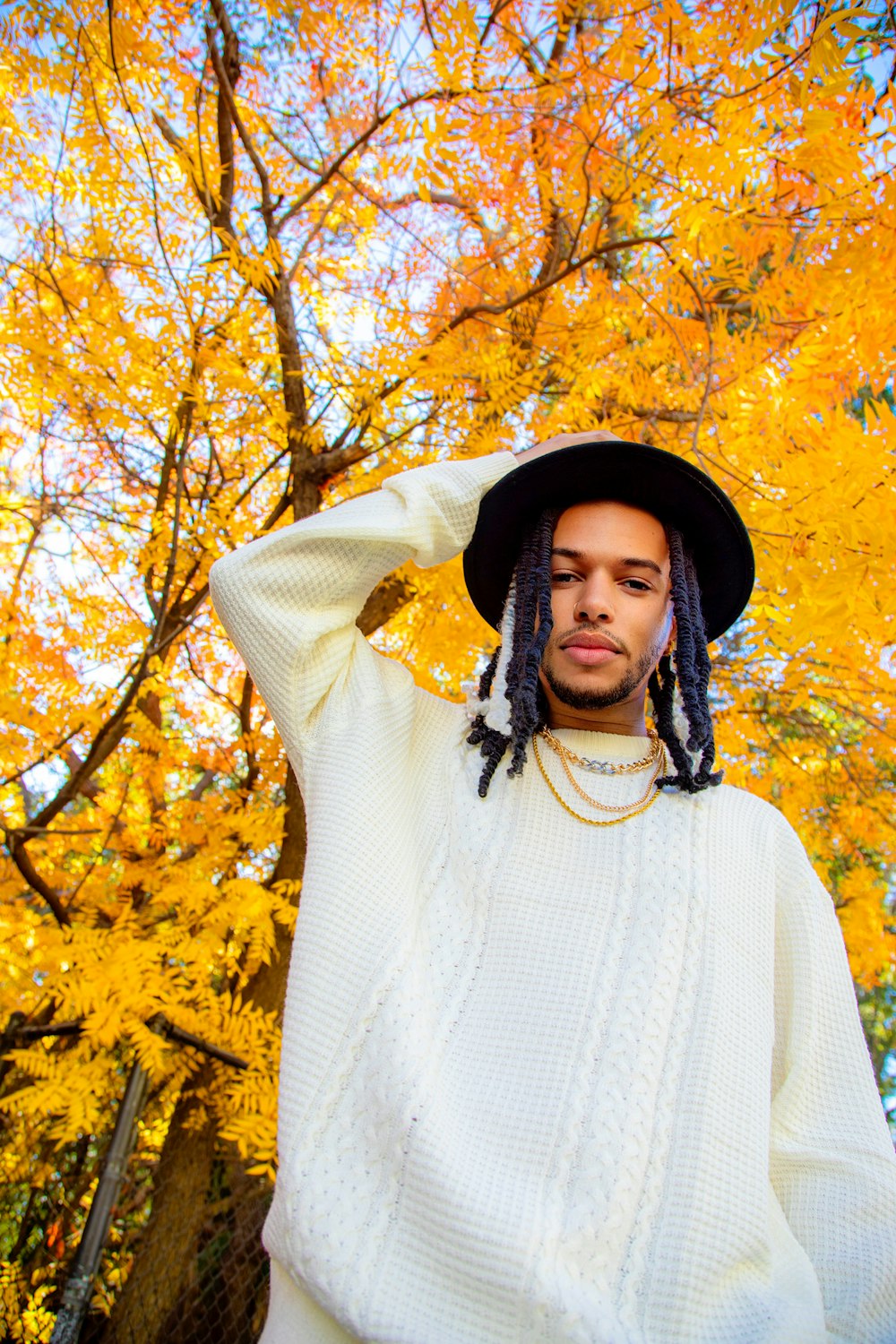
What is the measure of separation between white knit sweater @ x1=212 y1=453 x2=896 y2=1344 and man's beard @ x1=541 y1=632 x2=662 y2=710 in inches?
4.8

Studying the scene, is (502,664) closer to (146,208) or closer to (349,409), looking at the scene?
(349,409)

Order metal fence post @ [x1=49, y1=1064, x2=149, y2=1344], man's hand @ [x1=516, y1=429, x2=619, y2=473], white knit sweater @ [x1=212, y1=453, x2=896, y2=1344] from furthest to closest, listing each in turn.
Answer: metal fence post @ [x1=49, y1=1064, x2=149, y2=1344] → man's hand @ [x1=516, y1=429, x2=619, y2=473] → white knit sweater @ [x1=212, y1=453, x2=896, y2=1344]

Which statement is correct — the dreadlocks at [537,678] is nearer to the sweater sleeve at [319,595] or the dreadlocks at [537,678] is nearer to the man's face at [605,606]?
the man's face at [605,606]

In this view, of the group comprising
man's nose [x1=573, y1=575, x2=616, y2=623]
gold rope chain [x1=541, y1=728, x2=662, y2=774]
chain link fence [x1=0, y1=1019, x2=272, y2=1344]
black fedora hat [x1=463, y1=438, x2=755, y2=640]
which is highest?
black fedora hat [x1=463, y1=438, x2=755, y2=640]

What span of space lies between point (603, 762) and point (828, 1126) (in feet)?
2.63

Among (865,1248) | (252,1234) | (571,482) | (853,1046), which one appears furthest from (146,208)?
(252,1234)

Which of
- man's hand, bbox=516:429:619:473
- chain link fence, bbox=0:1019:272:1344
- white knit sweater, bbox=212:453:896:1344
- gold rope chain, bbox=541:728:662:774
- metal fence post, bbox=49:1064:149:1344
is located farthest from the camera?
chain link fence, bbox=0:1019:272:1344

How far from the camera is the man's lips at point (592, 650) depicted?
68.4 inches

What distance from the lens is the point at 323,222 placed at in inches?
173

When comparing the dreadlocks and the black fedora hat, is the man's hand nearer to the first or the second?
the black fedora hat

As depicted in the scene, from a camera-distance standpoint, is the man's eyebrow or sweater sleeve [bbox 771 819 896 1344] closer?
sweater sleeve [bbox 771 819 896 1344]

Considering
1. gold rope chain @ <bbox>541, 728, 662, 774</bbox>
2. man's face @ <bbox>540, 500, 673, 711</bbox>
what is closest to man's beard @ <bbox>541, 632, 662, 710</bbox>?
man's face @ <bbox>540, 500, 673, 711</bbox>

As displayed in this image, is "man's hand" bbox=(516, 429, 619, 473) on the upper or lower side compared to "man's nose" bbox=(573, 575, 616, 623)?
upper

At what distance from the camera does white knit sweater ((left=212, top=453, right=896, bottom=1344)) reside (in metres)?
1.18
